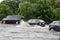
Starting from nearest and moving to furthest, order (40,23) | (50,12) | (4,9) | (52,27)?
(52,27) < (40,23) < (50,12) < (4,9)

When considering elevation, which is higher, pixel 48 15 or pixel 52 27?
pixel 52 27

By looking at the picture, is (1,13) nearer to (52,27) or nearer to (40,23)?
(40,23)

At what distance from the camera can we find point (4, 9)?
56.3 meters

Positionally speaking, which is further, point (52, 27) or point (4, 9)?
point (4, 9)

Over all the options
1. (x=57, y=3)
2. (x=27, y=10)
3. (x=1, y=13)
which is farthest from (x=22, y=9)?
(x=57, y=3)

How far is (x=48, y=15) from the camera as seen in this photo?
52938 millimetres

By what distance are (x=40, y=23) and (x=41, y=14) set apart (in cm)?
2041

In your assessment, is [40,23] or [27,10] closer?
[40,23]

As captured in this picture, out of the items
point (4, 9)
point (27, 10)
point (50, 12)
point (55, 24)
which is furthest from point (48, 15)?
point (55, 24)

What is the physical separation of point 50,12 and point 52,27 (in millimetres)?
28021

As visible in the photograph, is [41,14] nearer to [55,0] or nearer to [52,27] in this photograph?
[55,0]

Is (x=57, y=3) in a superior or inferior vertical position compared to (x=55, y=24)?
inferior

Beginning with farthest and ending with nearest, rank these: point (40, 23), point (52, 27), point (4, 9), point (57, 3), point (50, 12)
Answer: point (57, 3), point (4, 9), point (50, 12), point (40, 23), point (52, 27)

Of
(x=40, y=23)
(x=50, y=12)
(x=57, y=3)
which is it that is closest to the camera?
(x=40, y=23)
